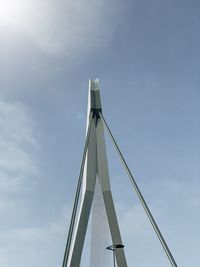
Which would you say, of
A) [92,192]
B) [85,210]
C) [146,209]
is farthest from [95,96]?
[146,209]

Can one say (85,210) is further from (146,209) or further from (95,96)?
(95,96)

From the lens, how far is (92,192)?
17891mm

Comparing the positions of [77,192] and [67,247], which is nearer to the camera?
[67,247]

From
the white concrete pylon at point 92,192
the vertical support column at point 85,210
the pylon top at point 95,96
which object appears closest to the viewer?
the vertical support column at point 85,210

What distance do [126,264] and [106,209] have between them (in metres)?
2.61

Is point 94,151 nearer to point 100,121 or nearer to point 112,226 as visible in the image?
point 100,121

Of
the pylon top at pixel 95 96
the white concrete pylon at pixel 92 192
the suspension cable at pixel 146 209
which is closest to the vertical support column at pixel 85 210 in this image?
the white concrete pylon at pixel 92 192

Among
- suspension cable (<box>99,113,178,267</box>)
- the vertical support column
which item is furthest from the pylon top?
the vertical support column

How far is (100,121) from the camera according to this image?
815 inches

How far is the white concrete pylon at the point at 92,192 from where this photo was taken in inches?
660

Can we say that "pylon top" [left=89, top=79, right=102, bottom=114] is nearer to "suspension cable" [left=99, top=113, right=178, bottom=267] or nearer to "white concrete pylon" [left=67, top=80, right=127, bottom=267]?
"white concrete pylon" [left=67, top=80, right=127, bottom=267]

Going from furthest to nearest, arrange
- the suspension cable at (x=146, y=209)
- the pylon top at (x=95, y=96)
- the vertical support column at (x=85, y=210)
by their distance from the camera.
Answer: the pylon top at (x=95, y=96), the vertical support column at (x=85, y=210), the suspension cable at (x=146, y=209)

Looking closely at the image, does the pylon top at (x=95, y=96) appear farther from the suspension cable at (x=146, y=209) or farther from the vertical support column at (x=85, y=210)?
the vertical support column at (x=85, y=210)

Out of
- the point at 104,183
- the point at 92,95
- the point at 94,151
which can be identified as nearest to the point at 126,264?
the point at 104,183
